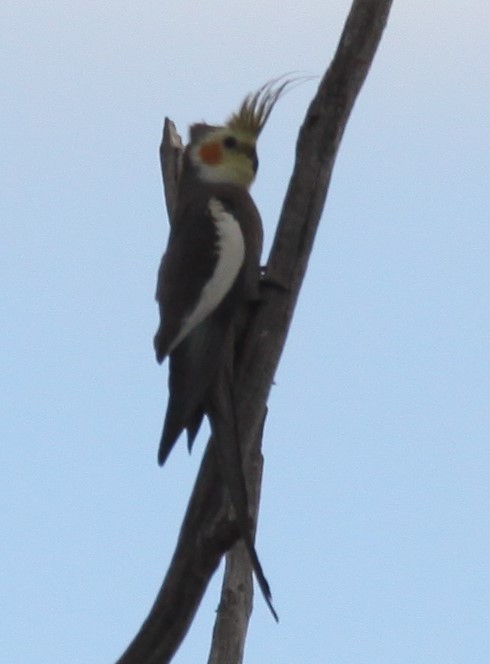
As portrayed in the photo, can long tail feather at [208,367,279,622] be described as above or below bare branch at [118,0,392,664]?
below

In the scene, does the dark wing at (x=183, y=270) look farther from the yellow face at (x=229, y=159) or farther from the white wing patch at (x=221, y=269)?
the yellow face at (x=229, y=159)

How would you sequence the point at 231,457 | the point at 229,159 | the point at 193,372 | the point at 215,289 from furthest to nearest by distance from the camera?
the point at 229,159, the point at 215,289, the point at 193,372, the point at 231,457

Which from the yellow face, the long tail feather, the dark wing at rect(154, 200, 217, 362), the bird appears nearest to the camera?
the long tail feather

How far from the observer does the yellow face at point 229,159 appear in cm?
599

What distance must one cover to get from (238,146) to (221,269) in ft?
2.99

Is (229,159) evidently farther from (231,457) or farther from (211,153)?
(231,457)

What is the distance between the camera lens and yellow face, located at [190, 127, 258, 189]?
5992mm

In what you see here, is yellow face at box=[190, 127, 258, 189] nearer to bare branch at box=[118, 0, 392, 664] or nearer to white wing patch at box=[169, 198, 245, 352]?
white wing patch at box=[169, 198, 245, 352]

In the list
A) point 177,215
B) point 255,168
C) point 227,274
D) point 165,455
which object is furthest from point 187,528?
point 255,168

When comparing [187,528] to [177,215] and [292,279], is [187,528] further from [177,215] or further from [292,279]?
[177,215]

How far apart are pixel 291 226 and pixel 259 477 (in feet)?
3.54

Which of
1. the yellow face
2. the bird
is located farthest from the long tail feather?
the yellow face

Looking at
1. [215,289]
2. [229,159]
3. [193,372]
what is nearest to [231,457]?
[193,372]

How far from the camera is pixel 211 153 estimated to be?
6066mm
